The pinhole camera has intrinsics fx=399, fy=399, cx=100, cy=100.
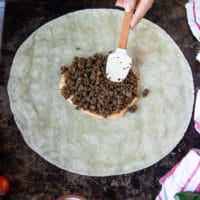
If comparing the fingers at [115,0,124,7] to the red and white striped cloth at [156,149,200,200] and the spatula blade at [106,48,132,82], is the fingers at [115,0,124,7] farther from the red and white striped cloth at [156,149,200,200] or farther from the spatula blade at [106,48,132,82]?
the red and white striped cloth at [156,149,200,200]

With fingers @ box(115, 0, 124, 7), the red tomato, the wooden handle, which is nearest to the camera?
the red tomato

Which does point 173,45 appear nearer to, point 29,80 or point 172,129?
point 172,129

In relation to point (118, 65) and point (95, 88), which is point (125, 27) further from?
point (95, 88)

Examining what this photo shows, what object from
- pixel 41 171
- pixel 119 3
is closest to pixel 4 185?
pixel 41 171

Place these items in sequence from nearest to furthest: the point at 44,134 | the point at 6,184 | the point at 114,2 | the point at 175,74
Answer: the point at 6,184 → the point at 44,134 → the point at 175,74 → the point at 114,2

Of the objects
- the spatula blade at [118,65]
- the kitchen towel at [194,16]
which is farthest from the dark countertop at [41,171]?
the spatula blade at [118,65]

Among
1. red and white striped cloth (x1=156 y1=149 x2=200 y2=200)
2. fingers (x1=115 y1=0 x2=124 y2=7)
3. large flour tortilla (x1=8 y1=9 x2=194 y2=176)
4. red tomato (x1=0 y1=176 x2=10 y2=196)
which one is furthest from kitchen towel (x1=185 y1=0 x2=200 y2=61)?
red tomato (x1=0 y1=176 x2=10 y2=196)

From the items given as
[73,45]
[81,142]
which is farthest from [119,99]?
[73,45]

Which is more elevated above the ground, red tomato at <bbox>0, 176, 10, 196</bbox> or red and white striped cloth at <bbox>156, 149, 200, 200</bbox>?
red and white striped cloth at <bbox>156, 149, 200, 200</bbox>

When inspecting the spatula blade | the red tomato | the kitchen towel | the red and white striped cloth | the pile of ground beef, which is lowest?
the red tomato
